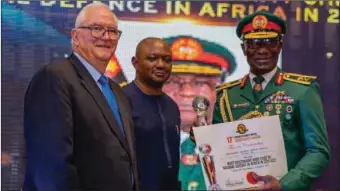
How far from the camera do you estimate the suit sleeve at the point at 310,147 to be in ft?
7.18

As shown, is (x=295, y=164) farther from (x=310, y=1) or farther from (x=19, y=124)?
(x=19, y=124)

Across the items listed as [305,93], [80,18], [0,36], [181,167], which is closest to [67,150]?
[80,18]

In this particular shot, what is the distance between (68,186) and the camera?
1718mm

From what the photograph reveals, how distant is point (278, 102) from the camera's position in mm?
2273

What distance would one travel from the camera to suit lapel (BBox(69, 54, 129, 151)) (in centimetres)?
186

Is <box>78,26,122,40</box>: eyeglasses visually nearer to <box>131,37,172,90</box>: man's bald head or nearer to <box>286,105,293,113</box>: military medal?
<box>131,37,172,90</box>: man's bald head

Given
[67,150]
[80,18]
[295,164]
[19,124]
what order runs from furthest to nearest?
[19,124], [295,164], [80,18], [67,150]

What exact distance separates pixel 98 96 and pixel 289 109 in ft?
2.68

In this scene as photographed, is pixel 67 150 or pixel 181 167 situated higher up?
pixel 67 150

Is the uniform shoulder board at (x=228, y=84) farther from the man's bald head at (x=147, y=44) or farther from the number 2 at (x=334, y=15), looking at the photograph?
the number 2 at (x=334, y=15)

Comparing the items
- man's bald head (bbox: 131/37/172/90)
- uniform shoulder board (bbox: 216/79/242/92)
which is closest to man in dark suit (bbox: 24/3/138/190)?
man's bald head (bbox: 131/37/172/90)

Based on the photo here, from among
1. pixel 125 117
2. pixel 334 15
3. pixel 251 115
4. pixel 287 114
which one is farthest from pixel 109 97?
pixel 334 15

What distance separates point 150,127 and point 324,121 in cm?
77

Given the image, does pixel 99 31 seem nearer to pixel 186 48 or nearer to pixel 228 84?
pixel 186 48
